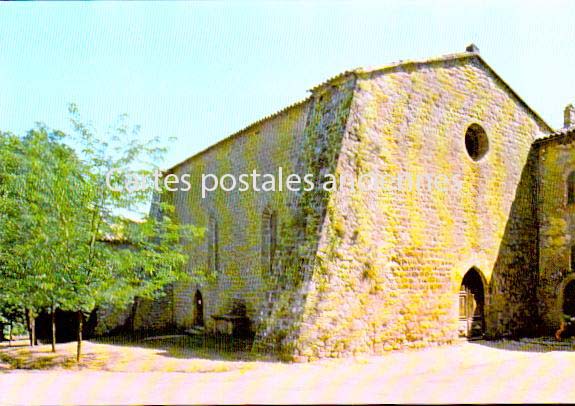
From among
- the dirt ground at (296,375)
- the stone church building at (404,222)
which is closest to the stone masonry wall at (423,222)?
the stone church building at (404,222)

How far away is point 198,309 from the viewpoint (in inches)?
735

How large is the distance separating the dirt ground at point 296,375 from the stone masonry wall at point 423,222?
0.68 metres

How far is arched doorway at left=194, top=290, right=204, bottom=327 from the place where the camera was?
18.4 meters

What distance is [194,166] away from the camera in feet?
66.1

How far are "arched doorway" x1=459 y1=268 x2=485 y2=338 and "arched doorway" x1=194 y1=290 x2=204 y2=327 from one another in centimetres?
913

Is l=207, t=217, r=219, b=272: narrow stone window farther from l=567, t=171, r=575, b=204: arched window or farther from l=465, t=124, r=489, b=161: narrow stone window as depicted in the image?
l=567, t=171, r=575, b=204: arched window

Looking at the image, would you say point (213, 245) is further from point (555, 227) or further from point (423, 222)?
point (555, 227)

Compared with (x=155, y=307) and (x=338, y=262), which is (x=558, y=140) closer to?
(x=338, y=262)

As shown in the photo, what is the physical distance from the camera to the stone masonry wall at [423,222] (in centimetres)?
1044

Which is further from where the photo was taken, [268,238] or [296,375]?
[268,238]

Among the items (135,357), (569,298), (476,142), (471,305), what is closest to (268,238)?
(135,357)

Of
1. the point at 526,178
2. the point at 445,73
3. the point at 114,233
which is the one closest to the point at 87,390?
the point at 114,233

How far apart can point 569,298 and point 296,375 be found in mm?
8795

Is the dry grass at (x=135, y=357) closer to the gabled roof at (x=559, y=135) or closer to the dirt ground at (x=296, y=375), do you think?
the dirt ground at (x=296, y=375)
